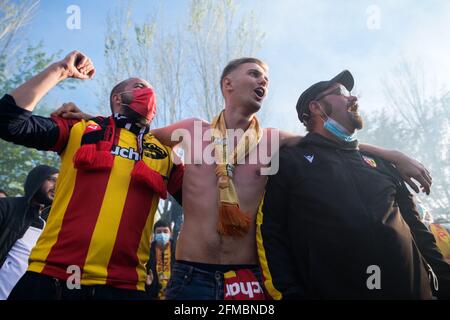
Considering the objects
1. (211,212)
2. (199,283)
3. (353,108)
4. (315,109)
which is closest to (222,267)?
(199,283)

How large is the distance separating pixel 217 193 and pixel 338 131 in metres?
0.97

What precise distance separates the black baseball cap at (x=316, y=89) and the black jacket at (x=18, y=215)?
282 cm

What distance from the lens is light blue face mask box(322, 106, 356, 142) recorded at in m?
2.43

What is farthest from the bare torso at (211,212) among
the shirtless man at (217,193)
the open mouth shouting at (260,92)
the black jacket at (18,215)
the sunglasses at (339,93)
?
the black jacket at (18,215)

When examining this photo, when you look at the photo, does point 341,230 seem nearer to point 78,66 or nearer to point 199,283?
point 199,283

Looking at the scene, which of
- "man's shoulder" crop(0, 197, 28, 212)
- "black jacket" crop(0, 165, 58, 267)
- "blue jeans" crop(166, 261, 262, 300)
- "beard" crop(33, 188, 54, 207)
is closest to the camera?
"blue jeans" crop(166, 261, 262, 300)

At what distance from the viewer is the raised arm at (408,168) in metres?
2.33

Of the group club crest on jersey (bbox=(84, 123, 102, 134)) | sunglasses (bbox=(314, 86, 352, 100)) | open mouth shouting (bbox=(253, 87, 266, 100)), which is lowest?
club crest on jersey (bbox=(84, 123, 102, 134))

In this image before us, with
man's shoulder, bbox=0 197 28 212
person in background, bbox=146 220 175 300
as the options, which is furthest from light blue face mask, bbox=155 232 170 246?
man's shoulder, bbox=0 197 28 212

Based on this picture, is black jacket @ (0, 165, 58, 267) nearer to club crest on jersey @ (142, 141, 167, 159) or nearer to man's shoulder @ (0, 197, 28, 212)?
man's shoulder @ (0, 197, 28, 212)

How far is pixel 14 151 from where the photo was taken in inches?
551

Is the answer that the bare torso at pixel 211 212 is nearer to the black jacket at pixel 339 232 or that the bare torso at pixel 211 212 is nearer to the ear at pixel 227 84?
the black jacket at pixel 339 232

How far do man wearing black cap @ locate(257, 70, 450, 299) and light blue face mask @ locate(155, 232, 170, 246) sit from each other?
468cm

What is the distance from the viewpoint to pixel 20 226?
3418mm
